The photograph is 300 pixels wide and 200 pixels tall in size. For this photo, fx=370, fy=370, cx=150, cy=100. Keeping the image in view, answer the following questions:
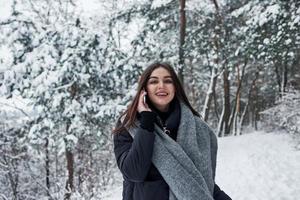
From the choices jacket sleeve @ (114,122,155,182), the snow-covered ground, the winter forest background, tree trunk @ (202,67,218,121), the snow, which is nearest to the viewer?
jacket sleeve @ (114,122,155,182)

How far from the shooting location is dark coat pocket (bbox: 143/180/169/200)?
2109 millimetres

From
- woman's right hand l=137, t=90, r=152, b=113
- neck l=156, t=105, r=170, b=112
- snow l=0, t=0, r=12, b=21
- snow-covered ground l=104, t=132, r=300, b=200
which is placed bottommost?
snow-covered ground l=104, t=132, r=300, b=200

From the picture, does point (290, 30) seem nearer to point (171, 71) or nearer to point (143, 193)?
point (171, 71)

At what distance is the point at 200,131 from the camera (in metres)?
2.43

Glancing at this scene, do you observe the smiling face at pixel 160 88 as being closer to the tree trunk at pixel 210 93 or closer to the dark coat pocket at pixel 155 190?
the dark coat pocket at pixel 155 190

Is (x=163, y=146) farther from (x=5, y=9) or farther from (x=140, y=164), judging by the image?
(x=5, y=9)

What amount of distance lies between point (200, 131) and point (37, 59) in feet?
22.0

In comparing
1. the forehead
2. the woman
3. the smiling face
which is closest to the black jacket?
the woman

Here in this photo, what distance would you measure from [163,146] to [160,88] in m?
0.39

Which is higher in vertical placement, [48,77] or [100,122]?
[48,77]

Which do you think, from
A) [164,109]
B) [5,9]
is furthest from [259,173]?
[164,109]

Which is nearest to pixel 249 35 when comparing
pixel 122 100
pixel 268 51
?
pixel 268 51

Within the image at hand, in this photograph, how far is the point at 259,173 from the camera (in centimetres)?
902

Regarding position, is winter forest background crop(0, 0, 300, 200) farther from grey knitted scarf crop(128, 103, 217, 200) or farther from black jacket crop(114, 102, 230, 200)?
black jacket crop(114, 102, 230, 200)
